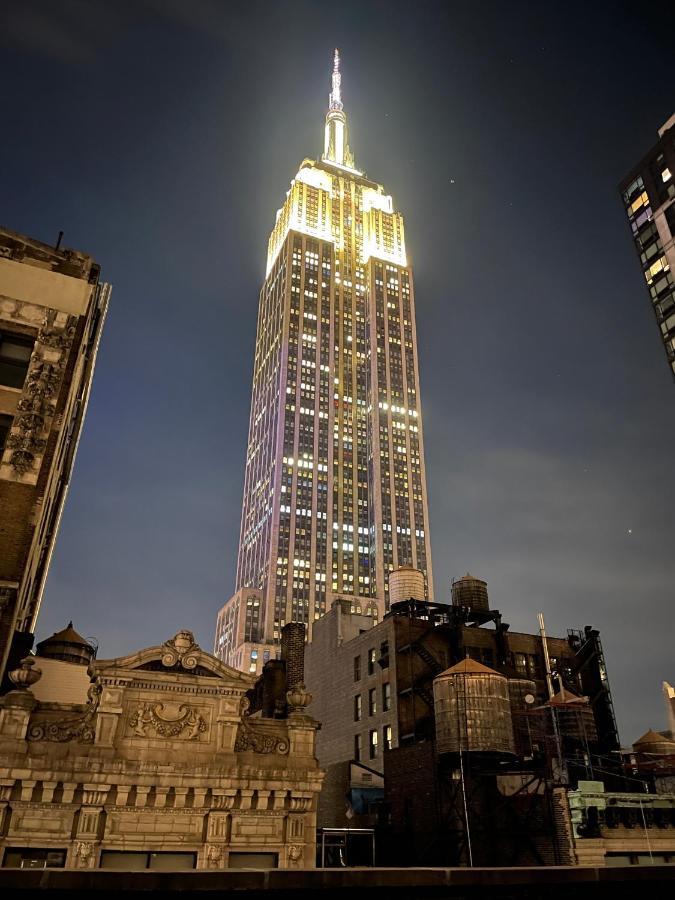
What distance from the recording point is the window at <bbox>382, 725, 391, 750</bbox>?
5060 centimetres

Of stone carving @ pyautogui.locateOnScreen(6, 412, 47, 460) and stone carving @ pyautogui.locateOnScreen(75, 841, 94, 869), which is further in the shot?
stone carving @ pyautogui.locateOnScreen(6, 412, 47, 460)

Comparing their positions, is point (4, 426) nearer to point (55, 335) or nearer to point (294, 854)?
point (55, 335)

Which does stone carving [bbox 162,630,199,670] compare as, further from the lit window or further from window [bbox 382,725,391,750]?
window [bbox 382,725,391,750]

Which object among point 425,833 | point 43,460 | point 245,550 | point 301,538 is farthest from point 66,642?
point 245,550

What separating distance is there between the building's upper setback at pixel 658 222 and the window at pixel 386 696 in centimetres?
5181

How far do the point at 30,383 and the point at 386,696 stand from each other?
127 ft

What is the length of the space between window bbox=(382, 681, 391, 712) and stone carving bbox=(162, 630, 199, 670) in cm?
3064

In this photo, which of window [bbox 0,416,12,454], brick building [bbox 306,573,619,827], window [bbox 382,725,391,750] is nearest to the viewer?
window [bbox 0,416,12,454]

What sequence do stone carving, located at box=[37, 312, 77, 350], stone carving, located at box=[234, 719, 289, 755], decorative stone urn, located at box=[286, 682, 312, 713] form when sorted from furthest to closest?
1. stone carving, located at box=[37, 312, 77, 350]
2. decorative stone urn, located at box=[286, 682, 312, 713]
3. stone carving, located at box=[234, 719, 289, 755]

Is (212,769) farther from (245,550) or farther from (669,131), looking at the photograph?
(245,550)

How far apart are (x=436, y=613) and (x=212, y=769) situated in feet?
118

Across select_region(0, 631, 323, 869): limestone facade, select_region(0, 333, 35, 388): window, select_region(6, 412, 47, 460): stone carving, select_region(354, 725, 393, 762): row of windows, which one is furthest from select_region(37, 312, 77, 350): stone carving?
select_region(354, 725, 393, 762): row of windows

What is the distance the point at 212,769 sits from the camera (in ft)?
76.2

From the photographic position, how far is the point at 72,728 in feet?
74.3
